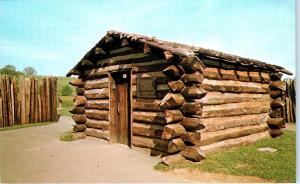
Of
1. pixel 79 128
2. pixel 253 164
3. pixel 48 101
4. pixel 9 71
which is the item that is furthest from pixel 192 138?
pixel 9 71

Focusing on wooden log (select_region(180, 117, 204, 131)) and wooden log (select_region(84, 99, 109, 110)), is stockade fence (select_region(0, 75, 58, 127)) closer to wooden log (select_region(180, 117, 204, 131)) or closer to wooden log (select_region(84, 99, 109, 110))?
wooden log (select_region(84, 99, 109, 110))

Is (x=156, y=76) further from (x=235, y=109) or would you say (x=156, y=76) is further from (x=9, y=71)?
(x=9, y=71)

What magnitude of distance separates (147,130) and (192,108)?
6.44 feet

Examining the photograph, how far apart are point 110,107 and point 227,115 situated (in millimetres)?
3981

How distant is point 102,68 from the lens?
36.1ft

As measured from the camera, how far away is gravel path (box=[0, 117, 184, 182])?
664 centimetres

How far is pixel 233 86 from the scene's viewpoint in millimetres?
9750

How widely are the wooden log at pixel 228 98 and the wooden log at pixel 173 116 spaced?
1.07m

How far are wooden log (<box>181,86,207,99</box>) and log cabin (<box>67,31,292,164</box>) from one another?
2 centimetres

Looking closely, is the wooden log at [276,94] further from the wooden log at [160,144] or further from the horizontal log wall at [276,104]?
the wooden log at [160,144]

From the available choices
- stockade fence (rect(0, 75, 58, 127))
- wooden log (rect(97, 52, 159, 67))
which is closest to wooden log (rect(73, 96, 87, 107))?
wooden log (rect(97, 52, 159, 67))

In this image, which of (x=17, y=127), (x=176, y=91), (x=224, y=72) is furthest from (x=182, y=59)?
(x=17, y=127)

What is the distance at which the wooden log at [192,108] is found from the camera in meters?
7.32

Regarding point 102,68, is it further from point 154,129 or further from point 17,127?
point 17,127
